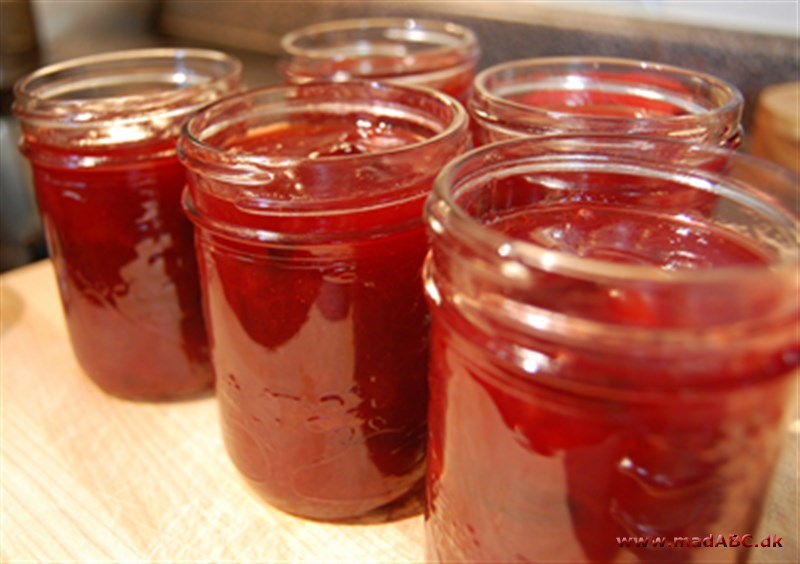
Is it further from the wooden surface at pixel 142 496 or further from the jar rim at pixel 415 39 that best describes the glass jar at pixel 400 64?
the wooden surface at pixel 142 496

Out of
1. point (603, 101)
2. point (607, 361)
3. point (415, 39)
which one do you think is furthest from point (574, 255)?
point (415, 39)

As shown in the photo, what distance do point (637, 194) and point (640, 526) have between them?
0.25 m

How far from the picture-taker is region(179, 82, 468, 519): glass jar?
589mm

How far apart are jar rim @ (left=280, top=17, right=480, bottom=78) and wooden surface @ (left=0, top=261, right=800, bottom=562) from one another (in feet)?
1.50

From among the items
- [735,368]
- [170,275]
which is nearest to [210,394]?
[170,275]

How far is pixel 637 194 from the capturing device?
0.59 meters

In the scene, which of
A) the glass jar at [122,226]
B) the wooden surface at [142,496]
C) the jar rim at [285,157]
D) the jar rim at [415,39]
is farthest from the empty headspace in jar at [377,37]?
the wooden surface at [142,496]

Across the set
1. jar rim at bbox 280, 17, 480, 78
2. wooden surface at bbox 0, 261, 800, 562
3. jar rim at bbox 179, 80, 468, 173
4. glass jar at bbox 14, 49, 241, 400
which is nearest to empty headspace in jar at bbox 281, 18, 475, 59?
jar rim at bbox 280, 17, 480, 78

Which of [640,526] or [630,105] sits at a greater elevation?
[630,105]

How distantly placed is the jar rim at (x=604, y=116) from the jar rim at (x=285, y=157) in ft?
0.13

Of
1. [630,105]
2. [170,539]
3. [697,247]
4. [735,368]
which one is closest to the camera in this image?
[735,368]

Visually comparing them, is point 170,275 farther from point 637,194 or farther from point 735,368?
point 735,368

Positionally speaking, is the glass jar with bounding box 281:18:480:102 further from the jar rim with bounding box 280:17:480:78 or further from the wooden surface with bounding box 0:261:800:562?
the wooden surface with bounding box 0:261:800:562

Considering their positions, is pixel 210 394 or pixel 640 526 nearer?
pixel 640 526
